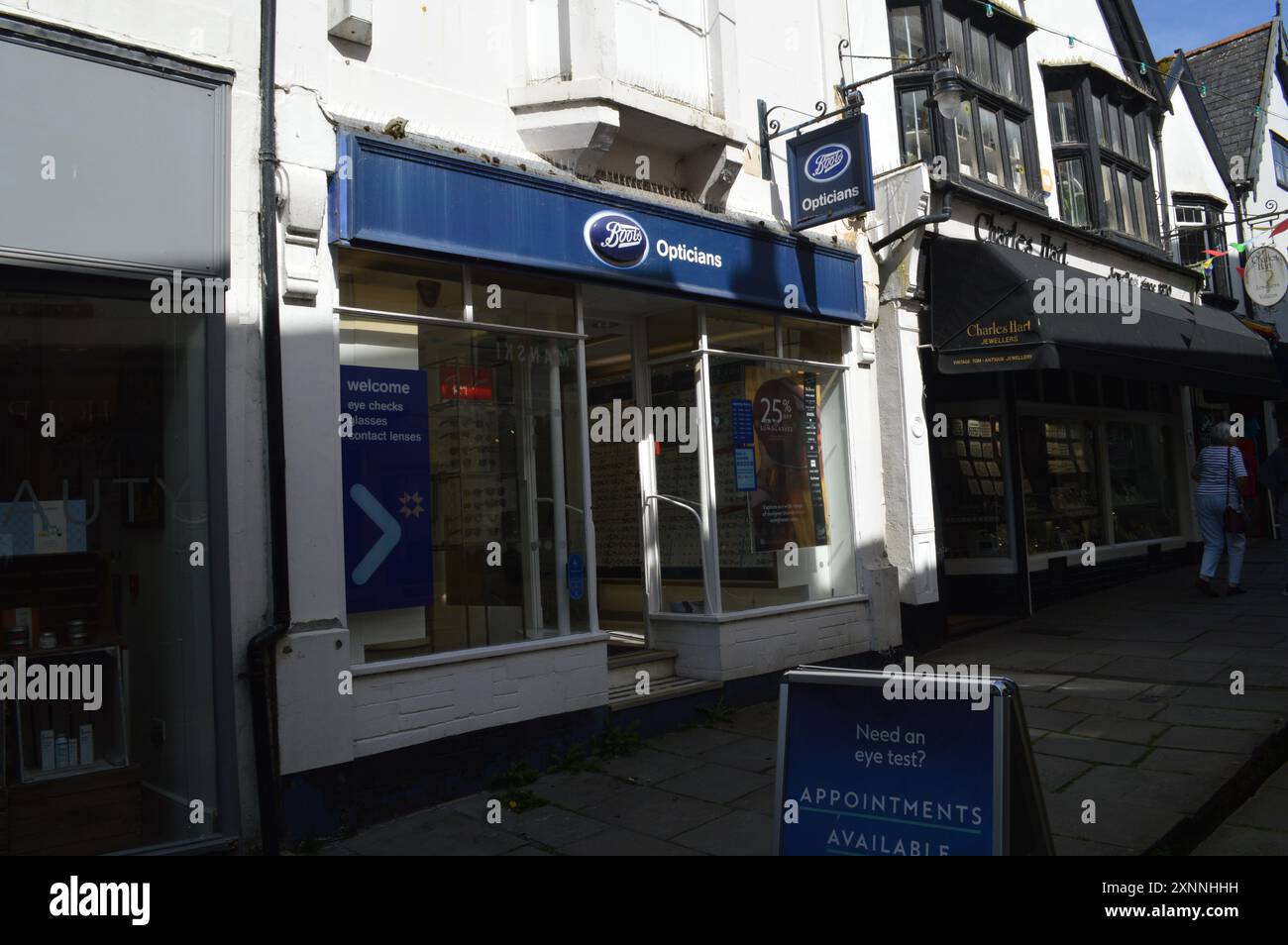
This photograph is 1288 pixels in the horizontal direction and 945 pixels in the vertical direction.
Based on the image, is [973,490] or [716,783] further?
[973,490]

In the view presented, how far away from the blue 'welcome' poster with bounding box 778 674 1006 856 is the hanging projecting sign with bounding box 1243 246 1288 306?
14984 mm

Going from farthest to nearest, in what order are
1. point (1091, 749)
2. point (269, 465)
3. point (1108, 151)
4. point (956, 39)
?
1. point (1108, 151)
2. point (956, 39)
3. point (1091, 749)
4. point (269, 465)

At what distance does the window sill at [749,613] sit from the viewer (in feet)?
24.7

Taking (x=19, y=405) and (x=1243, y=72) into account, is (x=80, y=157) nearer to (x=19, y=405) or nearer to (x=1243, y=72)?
(x=19, y=405)

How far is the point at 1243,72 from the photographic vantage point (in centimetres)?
1830

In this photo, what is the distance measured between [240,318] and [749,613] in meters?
4.48

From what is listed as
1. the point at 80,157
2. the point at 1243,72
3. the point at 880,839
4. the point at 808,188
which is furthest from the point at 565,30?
the point at 1243,72

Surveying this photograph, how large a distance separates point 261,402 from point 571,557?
2.46 metres

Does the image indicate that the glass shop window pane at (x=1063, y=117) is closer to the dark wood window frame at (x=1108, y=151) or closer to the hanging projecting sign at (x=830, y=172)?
the dark wood window frame at (x=1108, y=151)

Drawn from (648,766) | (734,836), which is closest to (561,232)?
(648,766)

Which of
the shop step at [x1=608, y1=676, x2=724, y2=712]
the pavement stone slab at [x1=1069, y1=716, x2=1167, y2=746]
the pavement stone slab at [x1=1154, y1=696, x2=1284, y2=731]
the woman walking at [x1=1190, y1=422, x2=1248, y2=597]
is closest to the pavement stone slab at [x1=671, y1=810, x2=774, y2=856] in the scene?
the shop step at [x1=608, y1=676, x2=724, y2=712]

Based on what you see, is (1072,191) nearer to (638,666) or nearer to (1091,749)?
(1091,749)

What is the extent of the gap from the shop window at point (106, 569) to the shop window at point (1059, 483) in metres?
9.48

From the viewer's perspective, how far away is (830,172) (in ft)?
26.5
